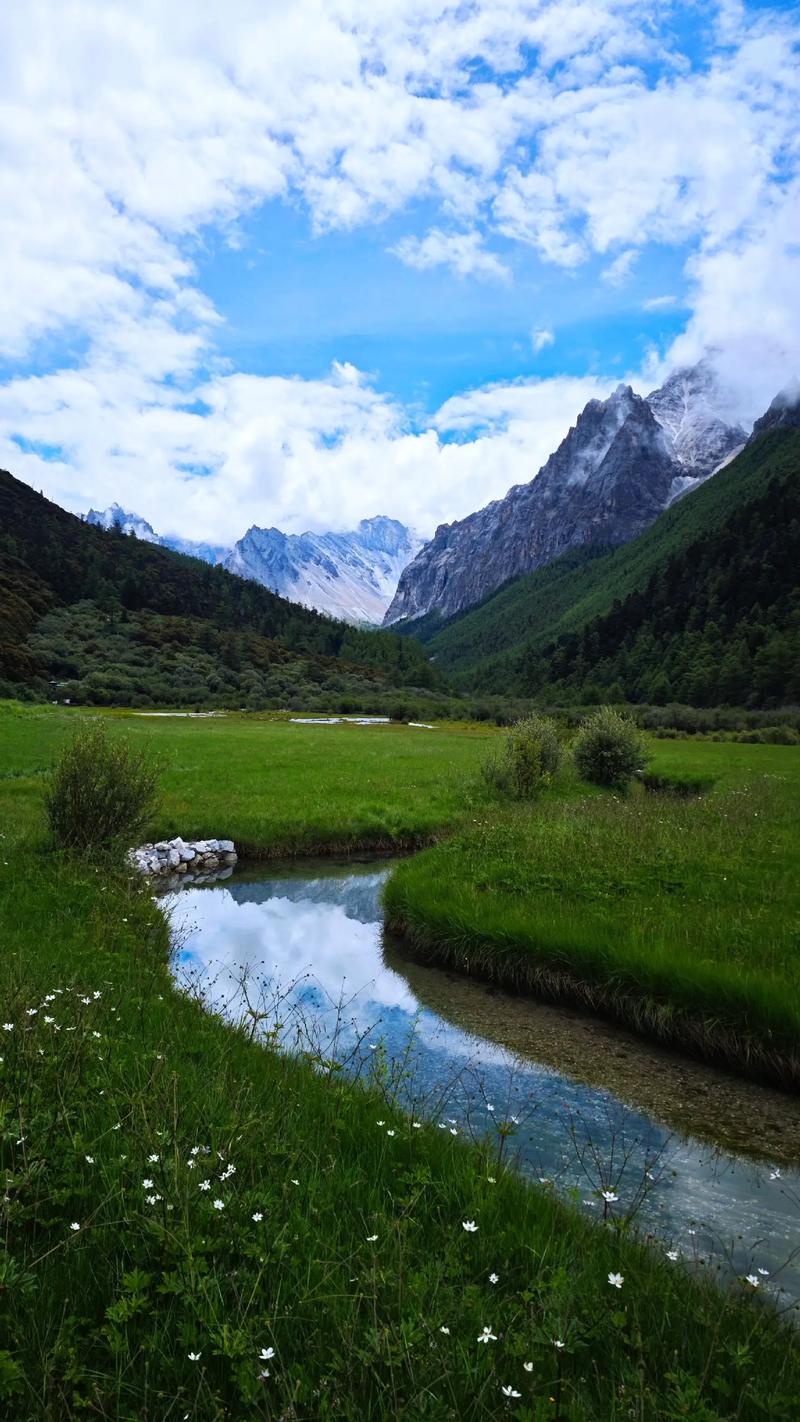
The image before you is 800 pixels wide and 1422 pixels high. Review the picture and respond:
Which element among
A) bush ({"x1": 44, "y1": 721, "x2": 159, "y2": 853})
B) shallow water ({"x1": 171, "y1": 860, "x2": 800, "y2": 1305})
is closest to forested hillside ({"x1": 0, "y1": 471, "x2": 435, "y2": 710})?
bush ({"x1": 44, "y1": 721, "x2": 159, "y2": 853})

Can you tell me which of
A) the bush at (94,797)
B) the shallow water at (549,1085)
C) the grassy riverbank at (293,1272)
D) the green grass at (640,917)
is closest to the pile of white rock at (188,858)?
the bush at (94,797)

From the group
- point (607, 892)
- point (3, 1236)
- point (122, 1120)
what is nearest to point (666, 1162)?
point (122, 1120)

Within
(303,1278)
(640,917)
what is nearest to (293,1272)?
(303,1278)

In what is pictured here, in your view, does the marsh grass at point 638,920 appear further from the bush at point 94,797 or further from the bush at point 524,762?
the bush at point 524,762

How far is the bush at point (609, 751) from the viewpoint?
38.8 m

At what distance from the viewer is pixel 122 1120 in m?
5.80

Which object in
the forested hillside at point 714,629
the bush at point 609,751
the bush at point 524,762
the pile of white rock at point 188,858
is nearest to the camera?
the pile of white rock at point 188,858

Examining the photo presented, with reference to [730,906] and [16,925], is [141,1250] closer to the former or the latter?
[16,925]

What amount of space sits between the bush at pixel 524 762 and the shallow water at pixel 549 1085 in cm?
1741

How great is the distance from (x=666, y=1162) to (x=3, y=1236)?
6.58 metres

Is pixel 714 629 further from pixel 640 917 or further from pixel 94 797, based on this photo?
pixel 94 797

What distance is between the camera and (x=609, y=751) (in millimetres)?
39062

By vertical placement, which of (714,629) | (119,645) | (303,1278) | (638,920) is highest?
(714,629)

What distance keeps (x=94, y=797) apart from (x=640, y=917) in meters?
13.0
